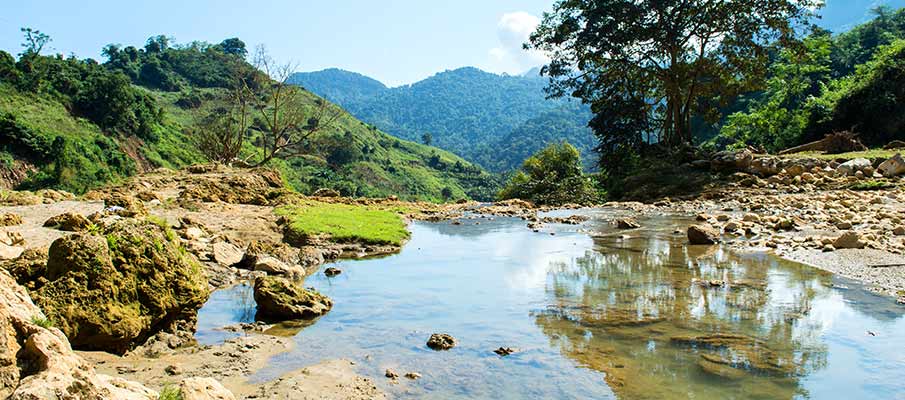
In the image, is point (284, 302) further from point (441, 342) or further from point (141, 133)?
point (141, 133)

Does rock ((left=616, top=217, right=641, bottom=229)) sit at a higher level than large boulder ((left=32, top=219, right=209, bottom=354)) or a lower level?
higher

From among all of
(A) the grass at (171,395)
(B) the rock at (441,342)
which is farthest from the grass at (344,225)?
(A) the grass at (171,395)

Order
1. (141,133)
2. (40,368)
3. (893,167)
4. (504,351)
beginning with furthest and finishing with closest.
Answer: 1. (141,133)
2. (893,167)
3. (504,351)
4. (40,368)

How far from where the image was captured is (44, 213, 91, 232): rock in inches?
→ 464

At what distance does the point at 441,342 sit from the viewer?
6.71 meters

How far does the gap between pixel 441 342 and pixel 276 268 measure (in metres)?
5.63

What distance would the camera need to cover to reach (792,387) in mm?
5191

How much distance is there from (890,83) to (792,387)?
3119cm

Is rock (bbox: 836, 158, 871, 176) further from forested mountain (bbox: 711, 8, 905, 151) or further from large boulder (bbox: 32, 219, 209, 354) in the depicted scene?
large boulder (bbox: 32, 219, 209, 354)

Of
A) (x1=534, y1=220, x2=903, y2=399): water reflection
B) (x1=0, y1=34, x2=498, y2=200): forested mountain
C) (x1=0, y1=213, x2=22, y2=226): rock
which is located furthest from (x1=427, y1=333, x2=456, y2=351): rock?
(x1=0, y1=34, x2=498, y2=200): forested mountain

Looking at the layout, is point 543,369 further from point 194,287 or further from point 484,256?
point 484,256

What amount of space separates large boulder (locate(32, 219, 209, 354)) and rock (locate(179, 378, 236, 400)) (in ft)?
8.31

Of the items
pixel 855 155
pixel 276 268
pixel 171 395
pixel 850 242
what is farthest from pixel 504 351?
pixel 855 155

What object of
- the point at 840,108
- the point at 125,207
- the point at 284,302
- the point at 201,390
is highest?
the point at 840,108
